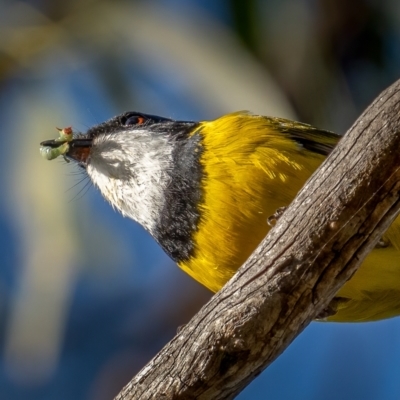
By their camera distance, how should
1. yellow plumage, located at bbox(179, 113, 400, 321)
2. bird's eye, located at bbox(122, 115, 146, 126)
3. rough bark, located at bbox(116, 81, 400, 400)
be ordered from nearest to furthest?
rough bark, located at bbox(116, 81, 400, 400)
yellow plumage, located at bbox(179, 113, 400, 321)
bird's eye, located at bbox(122, 115, 146, 126)

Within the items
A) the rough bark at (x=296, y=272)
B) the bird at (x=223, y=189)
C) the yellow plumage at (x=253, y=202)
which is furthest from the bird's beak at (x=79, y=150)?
the rough bark at (x=296, y=272)

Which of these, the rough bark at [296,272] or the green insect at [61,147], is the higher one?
the green insect at [61,147]

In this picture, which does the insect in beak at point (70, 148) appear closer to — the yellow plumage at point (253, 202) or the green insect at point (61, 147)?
the green insect at point (61, 147)

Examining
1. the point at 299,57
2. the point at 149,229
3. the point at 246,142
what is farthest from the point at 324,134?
the point at 299,57

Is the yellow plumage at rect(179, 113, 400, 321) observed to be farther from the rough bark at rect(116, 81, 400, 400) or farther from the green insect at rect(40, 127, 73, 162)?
the green insect at rect(40, 127, 73, 162)

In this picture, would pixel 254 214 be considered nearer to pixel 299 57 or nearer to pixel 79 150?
pixel 79 150

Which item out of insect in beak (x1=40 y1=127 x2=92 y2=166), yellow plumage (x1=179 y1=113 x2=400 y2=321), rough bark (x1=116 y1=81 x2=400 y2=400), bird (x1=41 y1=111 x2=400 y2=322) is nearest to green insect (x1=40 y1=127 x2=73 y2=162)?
insect in beak (x1=40 y1=127 x2=92 y2=166)
